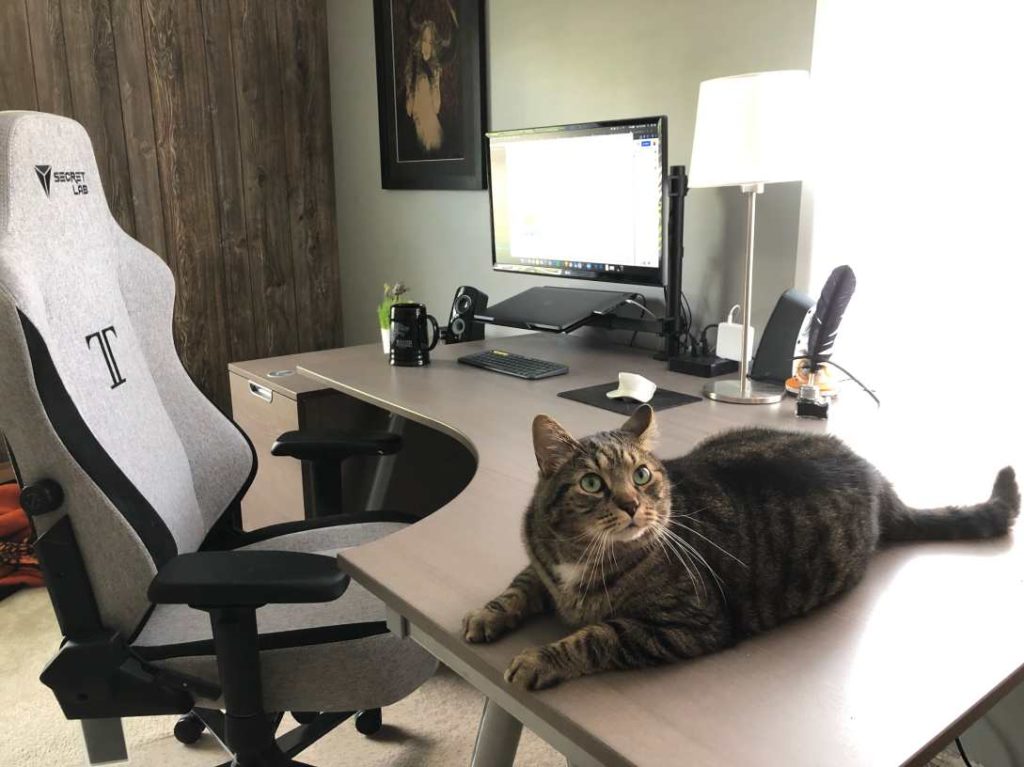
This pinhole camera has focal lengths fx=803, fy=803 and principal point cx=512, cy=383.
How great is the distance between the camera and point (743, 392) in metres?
1.63

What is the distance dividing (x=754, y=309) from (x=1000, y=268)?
1.70 feet

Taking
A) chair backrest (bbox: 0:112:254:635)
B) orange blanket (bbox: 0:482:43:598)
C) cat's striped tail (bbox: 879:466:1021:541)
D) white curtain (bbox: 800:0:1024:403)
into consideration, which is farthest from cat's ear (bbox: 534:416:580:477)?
orange blanket (bbox: 0:482:43:598)

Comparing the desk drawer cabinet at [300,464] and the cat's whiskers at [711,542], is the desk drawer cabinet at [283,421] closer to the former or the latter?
the desk drawer cabinet at [300,464]

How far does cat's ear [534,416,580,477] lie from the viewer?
2.78ft

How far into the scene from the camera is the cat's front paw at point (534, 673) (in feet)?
2.39

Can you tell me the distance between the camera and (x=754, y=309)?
6.28 ft

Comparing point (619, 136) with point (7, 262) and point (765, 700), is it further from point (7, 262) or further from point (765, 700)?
point (765, 700)

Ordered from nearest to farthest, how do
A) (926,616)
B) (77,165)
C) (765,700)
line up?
(765,700) → (926,616) → (77,165)

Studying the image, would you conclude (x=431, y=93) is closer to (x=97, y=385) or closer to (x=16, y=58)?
(x=16, y=58)

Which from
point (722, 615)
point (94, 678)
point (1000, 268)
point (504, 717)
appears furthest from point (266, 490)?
point (1000, 268)

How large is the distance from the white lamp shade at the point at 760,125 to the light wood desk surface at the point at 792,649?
51 centimetres

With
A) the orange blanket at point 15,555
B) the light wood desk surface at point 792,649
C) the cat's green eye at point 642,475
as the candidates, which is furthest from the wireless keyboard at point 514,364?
the orange blanket at point 15,555

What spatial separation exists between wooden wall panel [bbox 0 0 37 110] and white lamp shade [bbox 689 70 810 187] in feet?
7.62

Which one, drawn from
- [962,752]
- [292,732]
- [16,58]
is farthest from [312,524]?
[16,58]
